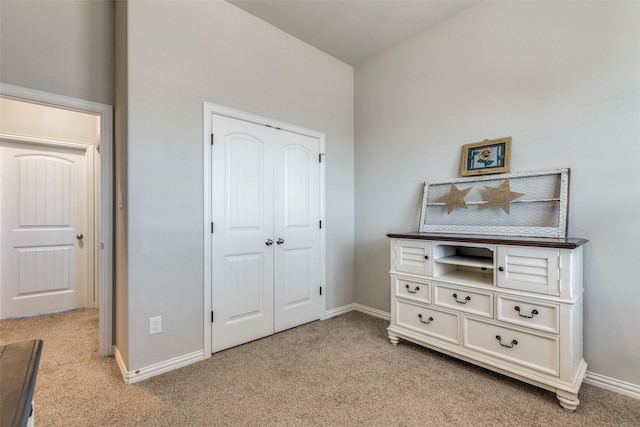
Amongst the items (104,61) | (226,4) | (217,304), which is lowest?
(217,304)

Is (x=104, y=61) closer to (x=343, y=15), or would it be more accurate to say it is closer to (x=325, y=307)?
(x=343, y=15)

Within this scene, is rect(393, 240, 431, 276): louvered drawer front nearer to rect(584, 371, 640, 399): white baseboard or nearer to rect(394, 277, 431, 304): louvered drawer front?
rect(394, 277, 431, 304): louvered drawer front

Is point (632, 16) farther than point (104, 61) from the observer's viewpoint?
No

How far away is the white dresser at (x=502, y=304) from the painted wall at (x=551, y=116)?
0.23m

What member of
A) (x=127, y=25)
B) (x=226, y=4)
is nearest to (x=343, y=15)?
(x=226, y=4)

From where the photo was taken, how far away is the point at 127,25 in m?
1.99

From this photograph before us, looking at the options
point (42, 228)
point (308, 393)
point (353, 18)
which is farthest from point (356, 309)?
point (42, 228)

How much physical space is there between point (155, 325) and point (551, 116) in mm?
3193

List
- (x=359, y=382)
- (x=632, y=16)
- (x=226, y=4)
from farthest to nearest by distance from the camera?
(x=226, y=4) → (x=359, y=382) → (x=632, y=16)

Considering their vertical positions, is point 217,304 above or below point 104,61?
below

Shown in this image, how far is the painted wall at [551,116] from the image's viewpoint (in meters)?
1.86

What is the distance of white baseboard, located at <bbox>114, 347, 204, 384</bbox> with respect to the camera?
1.98 metres

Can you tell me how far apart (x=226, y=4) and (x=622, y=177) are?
3133mm

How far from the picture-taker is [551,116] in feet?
6.97
